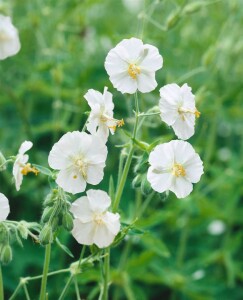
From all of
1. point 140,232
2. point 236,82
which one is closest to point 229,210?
point 236,82

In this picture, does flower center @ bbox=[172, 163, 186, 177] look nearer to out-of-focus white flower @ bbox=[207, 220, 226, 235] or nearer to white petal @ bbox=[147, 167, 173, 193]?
white petal @ bbox=[147, 167, 173, 193]

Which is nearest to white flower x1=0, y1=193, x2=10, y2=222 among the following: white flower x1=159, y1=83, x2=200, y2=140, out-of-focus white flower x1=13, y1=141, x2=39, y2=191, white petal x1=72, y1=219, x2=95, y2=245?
out-of-focus white flower x1=13, y1=141, x2=39, y2=191

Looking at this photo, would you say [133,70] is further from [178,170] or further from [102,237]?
[102,237]

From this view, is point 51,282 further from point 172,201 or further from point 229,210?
point 229,210

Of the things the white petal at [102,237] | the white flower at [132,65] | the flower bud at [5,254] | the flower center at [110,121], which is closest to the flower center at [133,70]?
the white flower at [132,65]

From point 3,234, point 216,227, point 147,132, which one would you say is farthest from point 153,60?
point 216,227

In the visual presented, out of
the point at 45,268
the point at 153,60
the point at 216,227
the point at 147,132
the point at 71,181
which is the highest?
the point at 153,60

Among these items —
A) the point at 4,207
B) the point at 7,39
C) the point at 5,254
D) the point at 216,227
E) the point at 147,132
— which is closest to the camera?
the point at 4,207
